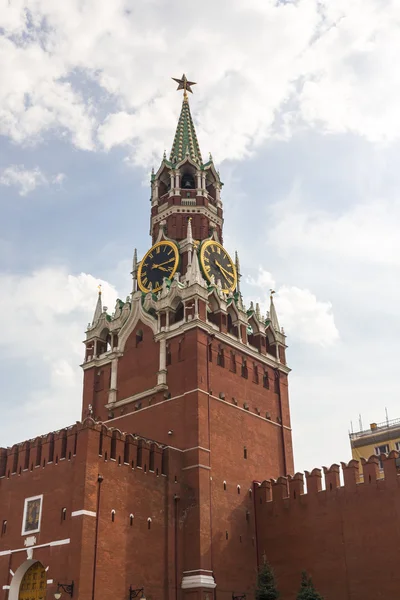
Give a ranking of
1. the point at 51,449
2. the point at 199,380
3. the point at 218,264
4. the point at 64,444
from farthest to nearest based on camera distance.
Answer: the point at 218,264 → the point at 199,380 → the point at 51,449 → the point at 64,444

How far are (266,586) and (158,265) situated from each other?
23.3m

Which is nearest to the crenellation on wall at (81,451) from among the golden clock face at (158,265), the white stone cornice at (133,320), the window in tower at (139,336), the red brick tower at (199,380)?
the red brick tower at (199,380)

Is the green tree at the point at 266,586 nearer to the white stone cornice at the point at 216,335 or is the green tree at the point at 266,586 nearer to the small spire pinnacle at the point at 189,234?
the white stone cornice at the point at 216,335

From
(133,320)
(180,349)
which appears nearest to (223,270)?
(133,320)

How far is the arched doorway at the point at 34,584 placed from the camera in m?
35.2

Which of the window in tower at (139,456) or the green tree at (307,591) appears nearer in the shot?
the green tree at (307,591)

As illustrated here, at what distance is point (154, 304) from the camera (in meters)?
47.2

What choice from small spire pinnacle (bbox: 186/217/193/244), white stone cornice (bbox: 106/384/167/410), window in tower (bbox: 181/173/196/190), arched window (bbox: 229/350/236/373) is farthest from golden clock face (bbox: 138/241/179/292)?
white stone cornice (bbox: 106/384/167/410)

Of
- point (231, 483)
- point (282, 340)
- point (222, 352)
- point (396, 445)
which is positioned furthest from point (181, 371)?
point (396, 445)

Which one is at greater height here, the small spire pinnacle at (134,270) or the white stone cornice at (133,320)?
the small spire pinnacle at (134,270)

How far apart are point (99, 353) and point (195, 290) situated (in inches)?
347

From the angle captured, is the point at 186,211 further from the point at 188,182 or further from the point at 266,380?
the point at 266,380

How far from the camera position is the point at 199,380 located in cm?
4228

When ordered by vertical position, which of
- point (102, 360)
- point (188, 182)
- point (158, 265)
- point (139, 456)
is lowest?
point (139, 456)
